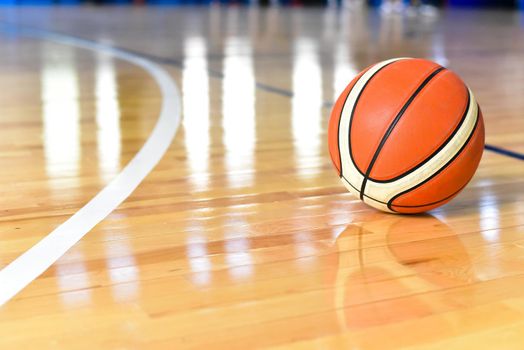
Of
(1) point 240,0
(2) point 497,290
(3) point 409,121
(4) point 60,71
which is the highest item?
(3) point 409,121

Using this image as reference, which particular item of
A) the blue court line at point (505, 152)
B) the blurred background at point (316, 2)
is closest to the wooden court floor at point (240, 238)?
the blue court line at point (505, 152)

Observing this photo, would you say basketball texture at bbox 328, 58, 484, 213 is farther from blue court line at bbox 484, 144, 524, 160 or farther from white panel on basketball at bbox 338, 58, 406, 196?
blue court line at bbox 484, 144, 524, 160

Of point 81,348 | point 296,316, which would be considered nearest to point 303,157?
point 296,316

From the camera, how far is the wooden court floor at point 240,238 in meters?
1.67

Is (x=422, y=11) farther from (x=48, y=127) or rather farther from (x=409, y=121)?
(x=409, y=121)

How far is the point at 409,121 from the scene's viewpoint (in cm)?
229

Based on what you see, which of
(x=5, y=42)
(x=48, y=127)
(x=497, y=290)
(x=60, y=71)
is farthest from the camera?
(x=5, y=42)

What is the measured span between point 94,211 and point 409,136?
0.99m

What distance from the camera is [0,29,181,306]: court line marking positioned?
1.95 m

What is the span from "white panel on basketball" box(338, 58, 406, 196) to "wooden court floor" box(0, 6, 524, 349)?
0.13m

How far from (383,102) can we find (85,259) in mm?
953

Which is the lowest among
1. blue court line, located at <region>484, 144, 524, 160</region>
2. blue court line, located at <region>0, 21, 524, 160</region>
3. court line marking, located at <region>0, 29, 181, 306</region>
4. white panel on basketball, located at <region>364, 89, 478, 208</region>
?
blue court line, located at <region>0, 21, 524, 160</region>

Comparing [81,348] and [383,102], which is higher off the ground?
[383,102]

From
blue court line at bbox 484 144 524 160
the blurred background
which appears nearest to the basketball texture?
blue court line at bbox 484 144 524 160
